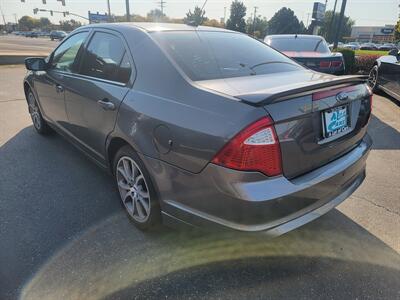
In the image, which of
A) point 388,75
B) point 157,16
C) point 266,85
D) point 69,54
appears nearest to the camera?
point 266,85

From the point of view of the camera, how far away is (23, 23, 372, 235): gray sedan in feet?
6.07

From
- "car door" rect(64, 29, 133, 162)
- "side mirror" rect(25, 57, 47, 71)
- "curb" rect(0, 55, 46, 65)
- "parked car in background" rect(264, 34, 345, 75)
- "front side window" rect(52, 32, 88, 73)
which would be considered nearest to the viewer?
"car door" rect(64, 29, 133, 162)

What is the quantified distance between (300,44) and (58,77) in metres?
6.20

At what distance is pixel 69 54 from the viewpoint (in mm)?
3709

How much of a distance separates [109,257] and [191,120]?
4.09ft

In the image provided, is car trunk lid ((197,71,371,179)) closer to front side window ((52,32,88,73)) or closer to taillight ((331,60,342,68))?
front side window ((52,32,88,73))

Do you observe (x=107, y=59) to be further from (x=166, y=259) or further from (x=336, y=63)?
(x=336, y=63)

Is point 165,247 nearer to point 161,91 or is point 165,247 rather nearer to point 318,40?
point 161,91

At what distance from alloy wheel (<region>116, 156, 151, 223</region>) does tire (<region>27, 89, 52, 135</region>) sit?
8.07 feet

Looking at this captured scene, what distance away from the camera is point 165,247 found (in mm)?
2568

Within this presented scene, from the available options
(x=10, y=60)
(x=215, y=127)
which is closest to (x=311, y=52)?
(x=215, y=127)

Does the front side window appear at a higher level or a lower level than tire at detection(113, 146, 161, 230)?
higher

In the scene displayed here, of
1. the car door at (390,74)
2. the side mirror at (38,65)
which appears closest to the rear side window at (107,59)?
the side mirror at (38,65)

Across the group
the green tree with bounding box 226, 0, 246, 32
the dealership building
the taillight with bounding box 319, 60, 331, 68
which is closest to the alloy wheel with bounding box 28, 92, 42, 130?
the taillight with bounding box 319, 60, 331, 68
